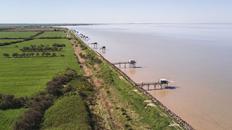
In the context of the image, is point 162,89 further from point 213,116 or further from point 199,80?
point 213,116

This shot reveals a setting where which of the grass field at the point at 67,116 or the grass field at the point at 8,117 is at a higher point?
the grass field at the point at 67,116

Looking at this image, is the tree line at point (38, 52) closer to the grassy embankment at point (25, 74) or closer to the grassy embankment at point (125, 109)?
the grassy embankment at point (25, 74)

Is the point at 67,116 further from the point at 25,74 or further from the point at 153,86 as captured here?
the point at 25,74

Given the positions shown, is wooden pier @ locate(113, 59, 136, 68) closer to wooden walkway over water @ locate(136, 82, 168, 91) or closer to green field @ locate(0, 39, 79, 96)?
green field @ locate(0, 39, 79, 96)

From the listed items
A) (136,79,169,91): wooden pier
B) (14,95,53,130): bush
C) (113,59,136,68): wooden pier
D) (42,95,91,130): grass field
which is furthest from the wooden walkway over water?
(113,59,136,68): wooden pier

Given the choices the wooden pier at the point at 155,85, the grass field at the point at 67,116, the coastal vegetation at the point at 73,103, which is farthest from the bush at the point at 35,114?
the wooden pier at the point at 155,85

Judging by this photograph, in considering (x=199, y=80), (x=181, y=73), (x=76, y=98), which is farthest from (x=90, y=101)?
(x=181, y=73)
